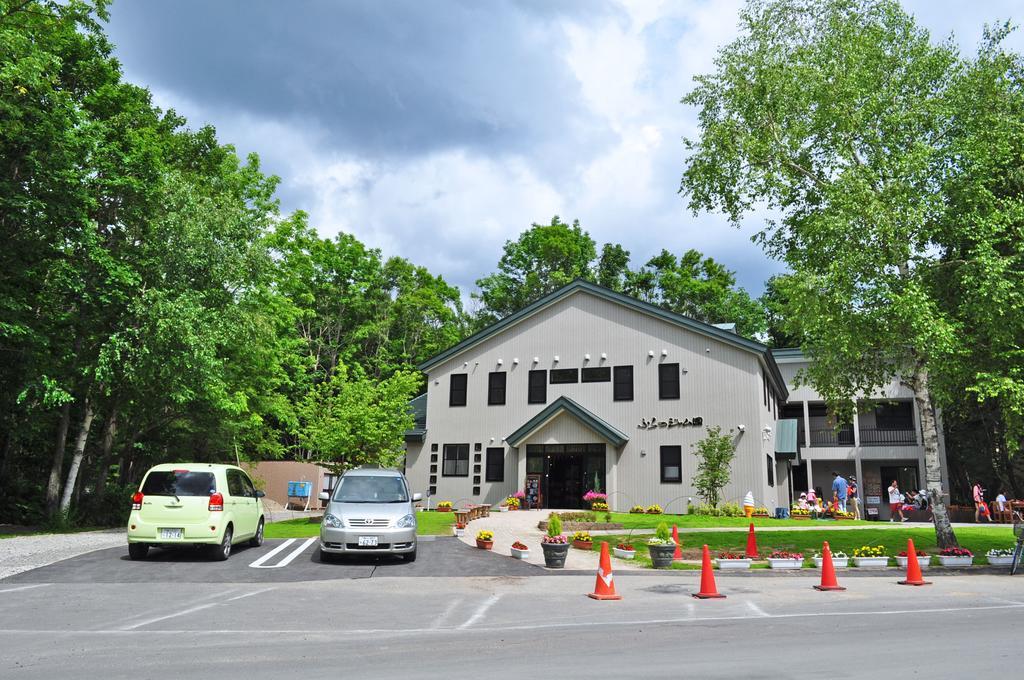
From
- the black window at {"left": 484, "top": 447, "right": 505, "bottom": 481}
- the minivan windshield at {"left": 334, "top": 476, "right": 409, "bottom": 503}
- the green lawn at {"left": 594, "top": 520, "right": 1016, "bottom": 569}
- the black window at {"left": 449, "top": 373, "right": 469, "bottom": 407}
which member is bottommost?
the green lawn at {"left": 594, "top": 520, "right": 1016, "bottom": 569}

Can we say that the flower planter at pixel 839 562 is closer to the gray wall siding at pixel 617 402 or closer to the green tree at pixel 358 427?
the gray wall siding at pixel 617 402

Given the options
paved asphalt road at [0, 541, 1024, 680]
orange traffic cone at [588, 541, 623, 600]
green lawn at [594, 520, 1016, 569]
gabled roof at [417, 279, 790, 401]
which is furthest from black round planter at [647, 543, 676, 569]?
gabled roof at [417, 279, 790, 401]

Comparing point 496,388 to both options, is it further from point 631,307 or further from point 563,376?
point 631,307

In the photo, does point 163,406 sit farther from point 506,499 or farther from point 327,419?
point 506,499

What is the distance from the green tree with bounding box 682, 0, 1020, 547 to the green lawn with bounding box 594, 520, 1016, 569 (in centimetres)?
168

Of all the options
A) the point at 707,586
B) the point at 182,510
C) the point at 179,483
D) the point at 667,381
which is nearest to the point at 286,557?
the point at 182,510

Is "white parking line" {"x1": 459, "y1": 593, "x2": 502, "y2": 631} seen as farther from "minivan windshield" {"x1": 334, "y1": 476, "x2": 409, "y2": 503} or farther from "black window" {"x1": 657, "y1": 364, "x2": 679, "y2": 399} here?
"black window" {"x1": 657, "y1": 364, "x2": 679, "y2": 399}

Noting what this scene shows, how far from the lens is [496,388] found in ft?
107

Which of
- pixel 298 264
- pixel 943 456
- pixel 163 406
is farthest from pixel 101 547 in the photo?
pixel 943 456

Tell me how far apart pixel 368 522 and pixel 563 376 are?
18772 millimetres

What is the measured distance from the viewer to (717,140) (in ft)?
72.1

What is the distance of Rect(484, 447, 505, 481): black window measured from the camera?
31.5 m

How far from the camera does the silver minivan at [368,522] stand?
13.6 metres

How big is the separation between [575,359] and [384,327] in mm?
20223
